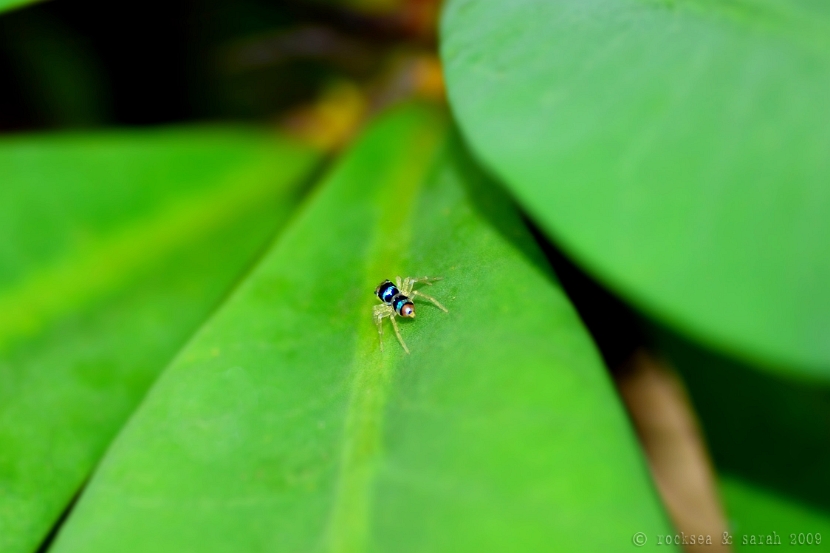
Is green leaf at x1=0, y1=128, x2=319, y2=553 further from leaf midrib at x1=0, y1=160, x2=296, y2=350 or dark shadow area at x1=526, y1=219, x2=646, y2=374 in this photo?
dark shadow area at x1=526, y1=219, x2=646, y2=374

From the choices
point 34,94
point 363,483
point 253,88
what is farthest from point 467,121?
point 34,94

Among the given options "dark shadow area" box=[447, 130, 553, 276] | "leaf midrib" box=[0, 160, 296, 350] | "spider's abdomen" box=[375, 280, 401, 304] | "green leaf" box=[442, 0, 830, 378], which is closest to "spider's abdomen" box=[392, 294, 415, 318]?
"spider's abdomen" box=[375, 280, 401, 304]

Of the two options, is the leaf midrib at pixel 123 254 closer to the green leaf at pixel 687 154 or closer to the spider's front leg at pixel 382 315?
the spider's front leg at pixel 382 315

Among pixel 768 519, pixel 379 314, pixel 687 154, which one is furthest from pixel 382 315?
pixel 768 519

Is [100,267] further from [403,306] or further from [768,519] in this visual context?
[768,519]

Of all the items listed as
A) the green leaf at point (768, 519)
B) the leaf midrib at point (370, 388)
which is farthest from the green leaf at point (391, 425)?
the green leaf at point (768, 519)

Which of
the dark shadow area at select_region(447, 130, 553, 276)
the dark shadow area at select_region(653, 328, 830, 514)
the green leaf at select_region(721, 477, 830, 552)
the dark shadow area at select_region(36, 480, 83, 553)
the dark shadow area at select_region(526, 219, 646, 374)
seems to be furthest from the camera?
the dark shadow area at select_region(526, 219, 646, 374)

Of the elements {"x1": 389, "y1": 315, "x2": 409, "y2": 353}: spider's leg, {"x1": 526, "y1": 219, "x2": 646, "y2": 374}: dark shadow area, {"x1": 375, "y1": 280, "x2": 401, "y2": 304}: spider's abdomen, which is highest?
{"x1": 526, "y1": 219, "x2": 646, "y2": 374}: dark shadow area
